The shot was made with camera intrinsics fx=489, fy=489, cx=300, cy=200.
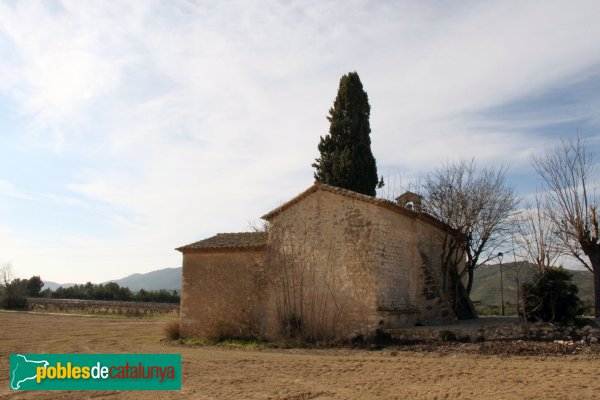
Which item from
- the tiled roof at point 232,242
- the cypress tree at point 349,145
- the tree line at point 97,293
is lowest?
the tree line at point 97,293

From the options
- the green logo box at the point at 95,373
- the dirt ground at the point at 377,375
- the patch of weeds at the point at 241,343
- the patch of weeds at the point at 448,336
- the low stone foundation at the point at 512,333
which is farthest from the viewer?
the patch of weeds at the point at 241,343

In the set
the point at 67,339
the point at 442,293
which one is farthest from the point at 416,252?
the point at 67,339

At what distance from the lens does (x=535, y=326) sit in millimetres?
13234

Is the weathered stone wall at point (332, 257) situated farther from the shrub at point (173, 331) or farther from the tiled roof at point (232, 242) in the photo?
the shrub at point (173, 331)

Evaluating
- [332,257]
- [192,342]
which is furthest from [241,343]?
[332,257]

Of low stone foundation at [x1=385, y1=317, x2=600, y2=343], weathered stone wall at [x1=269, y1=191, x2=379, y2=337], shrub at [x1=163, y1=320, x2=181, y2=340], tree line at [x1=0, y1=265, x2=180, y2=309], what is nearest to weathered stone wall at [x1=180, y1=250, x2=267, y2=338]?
shrub at [x1=163, y1=320, x2=181, y2=340]

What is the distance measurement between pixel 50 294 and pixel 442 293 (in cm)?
5763

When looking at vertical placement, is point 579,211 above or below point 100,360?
above

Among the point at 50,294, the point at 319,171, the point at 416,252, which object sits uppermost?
the point at 319,171

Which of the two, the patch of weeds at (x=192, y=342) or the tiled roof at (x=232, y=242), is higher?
the tiled roof at (x=232, y=242)

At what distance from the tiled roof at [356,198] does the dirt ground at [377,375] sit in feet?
15.0

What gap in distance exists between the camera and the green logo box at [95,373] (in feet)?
32.1

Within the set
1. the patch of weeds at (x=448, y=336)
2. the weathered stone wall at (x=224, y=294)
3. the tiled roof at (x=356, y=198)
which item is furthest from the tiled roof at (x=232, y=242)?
the patch of weeds at (x=448, y=336)

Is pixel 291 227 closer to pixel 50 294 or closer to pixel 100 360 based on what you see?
pixel 100 360
